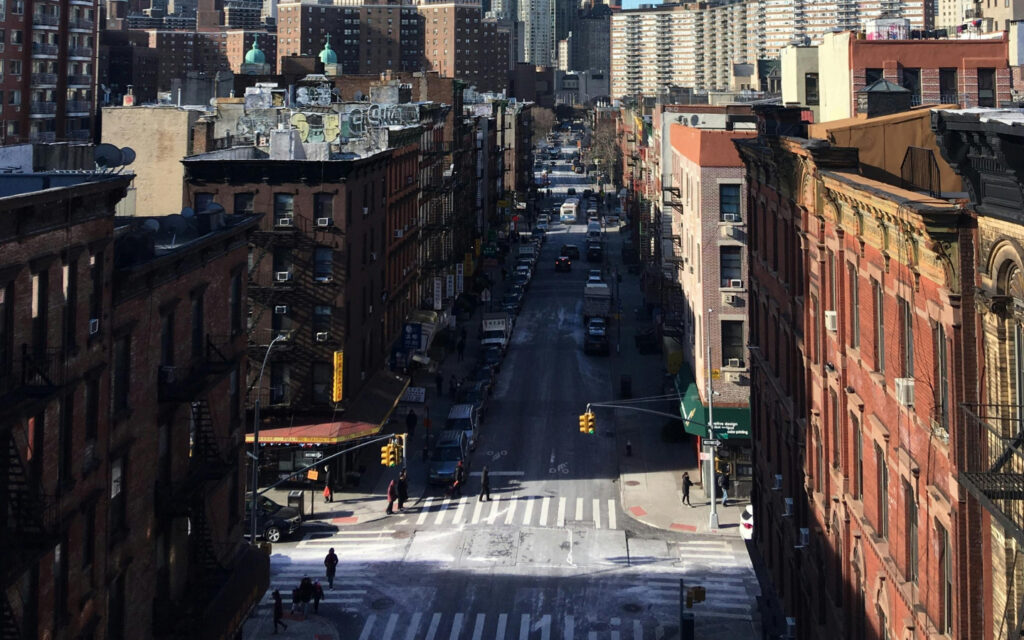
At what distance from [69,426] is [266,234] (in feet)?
97.1

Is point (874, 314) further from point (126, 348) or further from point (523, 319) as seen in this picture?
point (523, 319)

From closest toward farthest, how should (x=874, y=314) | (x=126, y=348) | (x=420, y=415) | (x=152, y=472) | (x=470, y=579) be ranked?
(x=874, y=314) → (x=126, y=348) → (x=152, y=472) → (x=470, y=579) → (x=420, y=415)

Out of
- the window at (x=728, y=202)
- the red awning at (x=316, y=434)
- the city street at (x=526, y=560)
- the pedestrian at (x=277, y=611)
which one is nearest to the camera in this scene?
the pedestrian at (x=277, y=611)

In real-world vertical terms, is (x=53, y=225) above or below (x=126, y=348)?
above

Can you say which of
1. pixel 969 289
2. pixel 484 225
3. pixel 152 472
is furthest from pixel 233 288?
pixel 484 225

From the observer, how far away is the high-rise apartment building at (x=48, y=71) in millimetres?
97562

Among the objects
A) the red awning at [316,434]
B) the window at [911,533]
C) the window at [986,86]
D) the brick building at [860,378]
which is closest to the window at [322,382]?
the red awning at [316,434]

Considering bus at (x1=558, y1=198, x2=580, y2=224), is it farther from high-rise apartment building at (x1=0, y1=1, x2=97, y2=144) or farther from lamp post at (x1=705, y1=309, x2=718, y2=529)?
lamp post at (x1=705, y1=309, x2=718, y2=529)

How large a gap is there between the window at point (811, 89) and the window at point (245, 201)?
26534 millimetres

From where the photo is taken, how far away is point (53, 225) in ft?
68.3

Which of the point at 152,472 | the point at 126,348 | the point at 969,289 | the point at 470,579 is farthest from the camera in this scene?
the point at 470,579

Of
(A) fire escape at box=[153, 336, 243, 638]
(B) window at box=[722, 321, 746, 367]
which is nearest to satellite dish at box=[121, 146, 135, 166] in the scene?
(A) fire escape at box=[153, 336, 243, 638]

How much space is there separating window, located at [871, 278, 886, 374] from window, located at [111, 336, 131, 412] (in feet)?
53.9

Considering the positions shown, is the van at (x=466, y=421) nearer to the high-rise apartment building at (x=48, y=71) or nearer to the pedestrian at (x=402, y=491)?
the pedestrian at (x=402, y=491)
